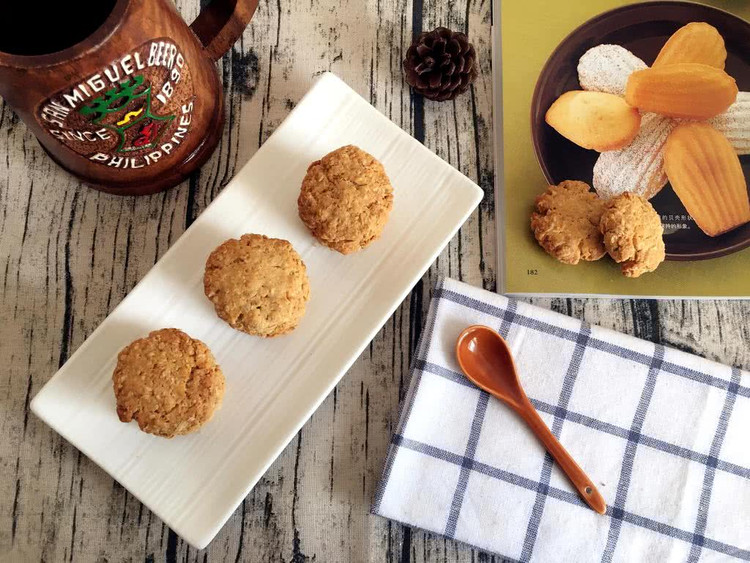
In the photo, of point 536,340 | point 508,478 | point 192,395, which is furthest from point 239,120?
point 508,478

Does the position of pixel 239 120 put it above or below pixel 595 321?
above

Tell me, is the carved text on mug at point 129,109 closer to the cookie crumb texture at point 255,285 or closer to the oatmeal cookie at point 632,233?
the cookie crumb texture at point 255,285

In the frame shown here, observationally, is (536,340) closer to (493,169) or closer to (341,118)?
(493,169)

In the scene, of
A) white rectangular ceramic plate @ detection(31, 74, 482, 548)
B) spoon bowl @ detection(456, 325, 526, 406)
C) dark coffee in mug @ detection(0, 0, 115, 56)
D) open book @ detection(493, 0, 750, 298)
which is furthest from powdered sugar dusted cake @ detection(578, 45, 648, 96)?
dark coffee in mug @ detection(0, 0, 115, 56)

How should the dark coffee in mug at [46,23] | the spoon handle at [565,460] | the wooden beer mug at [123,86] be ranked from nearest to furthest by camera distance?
the wooden beer mug at [123,86] → the dark coffee in mug at [46,23] → the spoon handle at [565,460]

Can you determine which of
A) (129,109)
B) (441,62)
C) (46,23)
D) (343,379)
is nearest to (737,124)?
(441,62)

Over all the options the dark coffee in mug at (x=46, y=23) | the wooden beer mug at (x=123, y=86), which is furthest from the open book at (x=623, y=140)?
the dark coffee in mug at (x=46, y=23)

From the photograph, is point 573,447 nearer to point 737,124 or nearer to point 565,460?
point 565,460
